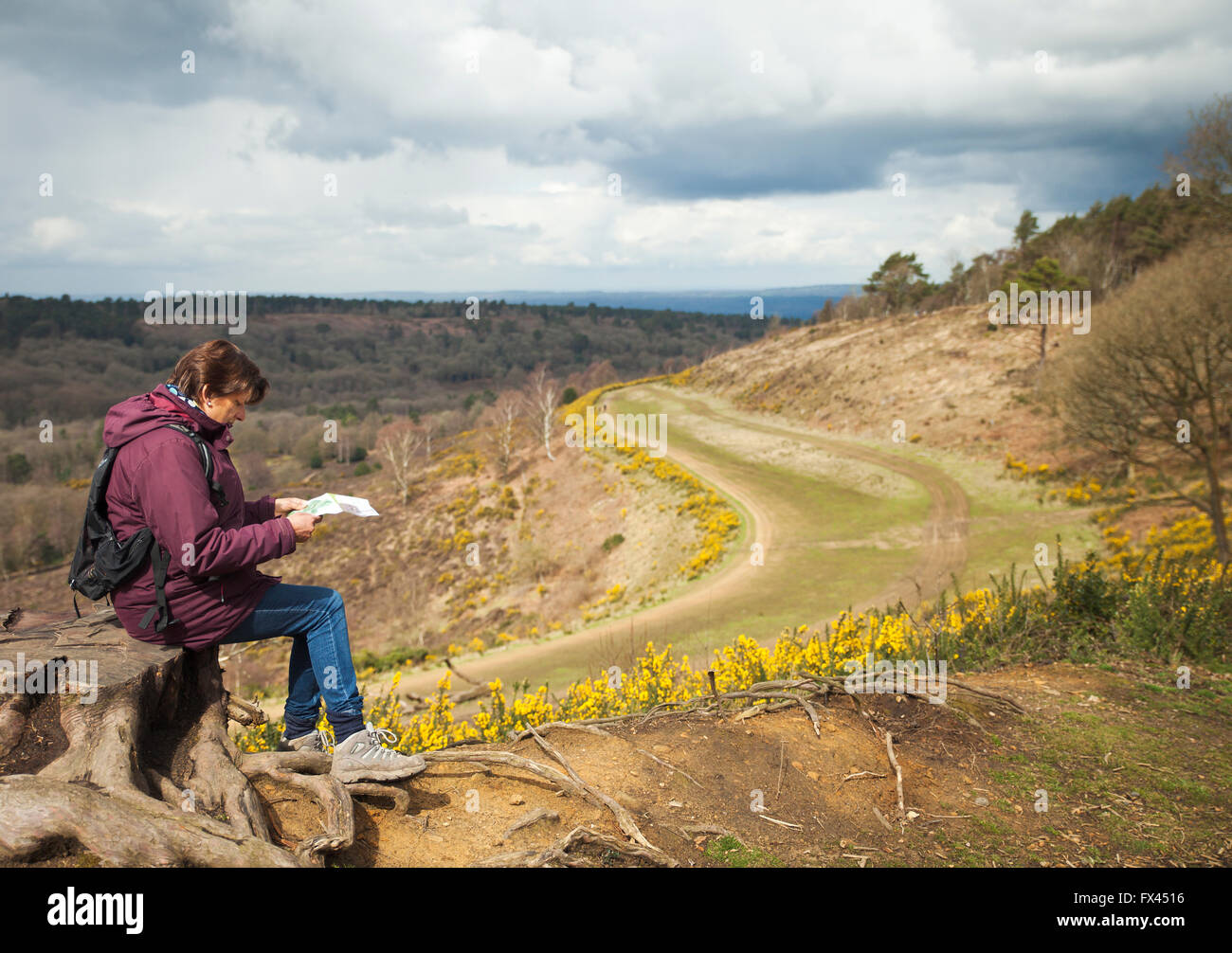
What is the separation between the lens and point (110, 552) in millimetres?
2785

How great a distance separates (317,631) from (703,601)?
52.4 ft

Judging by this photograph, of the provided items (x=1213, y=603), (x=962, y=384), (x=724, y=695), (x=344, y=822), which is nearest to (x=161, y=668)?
(x=344, y=822)

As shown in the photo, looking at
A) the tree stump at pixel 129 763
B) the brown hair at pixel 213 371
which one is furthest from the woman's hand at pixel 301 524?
the tree stump at pixel 129 763

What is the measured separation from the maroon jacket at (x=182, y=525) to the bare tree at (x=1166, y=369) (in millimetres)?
19137

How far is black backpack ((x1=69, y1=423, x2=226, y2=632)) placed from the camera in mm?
2771

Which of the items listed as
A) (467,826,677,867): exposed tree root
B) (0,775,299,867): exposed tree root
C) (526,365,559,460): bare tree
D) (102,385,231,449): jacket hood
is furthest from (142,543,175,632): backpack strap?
(526,365,559,460): bare tree

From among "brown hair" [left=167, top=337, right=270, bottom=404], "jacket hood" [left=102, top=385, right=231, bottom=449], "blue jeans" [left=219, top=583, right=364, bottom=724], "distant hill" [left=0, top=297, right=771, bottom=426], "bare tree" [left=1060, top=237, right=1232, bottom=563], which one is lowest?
"blue jeans" [left=219, top=583, right=364, bottom=724]

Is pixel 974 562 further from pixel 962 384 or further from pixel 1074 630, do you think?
pixel 962 384

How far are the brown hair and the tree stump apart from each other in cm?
115

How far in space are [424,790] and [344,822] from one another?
2.36 ft

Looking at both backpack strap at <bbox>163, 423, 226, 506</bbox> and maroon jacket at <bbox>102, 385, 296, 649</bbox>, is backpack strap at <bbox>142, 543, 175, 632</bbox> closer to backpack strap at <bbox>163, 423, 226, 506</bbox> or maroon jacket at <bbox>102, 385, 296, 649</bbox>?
maroon jacket at <bbox>102, 385, 296, 649</bbox>

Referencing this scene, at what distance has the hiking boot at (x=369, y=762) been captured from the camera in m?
3.07

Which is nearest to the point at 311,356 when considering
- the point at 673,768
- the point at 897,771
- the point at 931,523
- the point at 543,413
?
the point at 543,413
